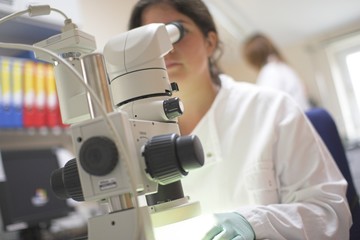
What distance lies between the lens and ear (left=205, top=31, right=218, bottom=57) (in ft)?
3.23

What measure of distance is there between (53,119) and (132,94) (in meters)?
1.57

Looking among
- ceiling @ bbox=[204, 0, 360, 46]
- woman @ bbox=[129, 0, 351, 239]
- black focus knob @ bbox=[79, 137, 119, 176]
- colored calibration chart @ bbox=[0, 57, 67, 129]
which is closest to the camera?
black focus knob @ bbox=[79, 137, 119, 176]

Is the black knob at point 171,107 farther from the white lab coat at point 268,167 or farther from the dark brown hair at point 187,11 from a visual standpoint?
the dark brown hair at point 187,11

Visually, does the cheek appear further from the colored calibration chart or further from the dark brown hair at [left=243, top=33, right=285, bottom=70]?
the dark brown hair at [left=243, top=33, right=285, bottom=70]

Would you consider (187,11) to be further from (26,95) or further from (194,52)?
(26,95)

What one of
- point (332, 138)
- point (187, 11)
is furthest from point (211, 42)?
point (332, 138)

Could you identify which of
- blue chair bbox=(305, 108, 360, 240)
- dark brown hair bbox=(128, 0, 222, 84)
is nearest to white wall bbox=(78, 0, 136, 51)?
dark brown hair bbox=(128, 0, 222, 84)

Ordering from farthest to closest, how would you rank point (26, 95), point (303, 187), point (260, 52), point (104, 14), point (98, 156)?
point (260, 52) → point (26, 95) → point (104, 14) → point (303, 187) → point (98, 156)

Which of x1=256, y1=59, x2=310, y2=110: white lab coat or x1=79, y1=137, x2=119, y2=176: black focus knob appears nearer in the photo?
x1=79, y1=137, x2=119, y2=176: black focus knob

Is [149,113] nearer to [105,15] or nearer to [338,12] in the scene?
[105,15]

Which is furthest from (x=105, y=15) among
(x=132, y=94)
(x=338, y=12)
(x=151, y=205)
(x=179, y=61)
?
(x=338, y=12)

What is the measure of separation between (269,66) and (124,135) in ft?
7.55

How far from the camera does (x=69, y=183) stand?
490 millimetres

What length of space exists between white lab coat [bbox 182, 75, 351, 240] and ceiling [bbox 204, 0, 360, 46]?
1.76 metres
